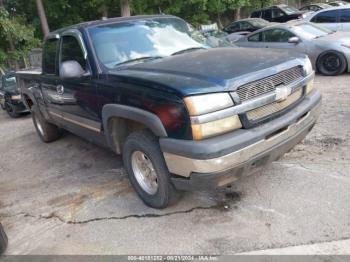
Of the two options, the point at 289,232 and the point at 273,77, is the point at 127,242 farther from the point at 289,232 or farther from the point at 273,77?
the point at 273,77

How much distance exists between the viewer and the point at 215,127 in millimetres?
3113

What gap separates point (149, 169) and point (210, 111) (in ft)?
3.62

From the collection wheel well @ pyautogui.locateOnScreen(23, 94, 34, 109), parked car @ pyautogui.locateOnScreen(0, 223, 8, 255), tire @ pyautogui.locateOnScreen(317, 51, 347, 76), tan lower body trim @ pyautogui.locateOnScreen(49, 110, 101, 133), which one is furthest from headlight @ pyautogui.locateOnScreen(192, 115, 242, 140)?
tire @ pyautogui.locateOnScreen(317, 51, 347, 76)

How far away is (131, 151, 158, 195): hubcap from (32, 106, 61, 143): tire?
11.1ft

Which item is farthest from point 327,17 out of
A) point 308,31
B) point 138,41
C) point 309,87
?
point 138,41

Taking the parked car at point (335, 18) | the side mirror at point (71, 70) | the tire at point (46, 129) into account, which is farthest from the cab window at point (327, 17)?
the side mirror at point (71, 70)

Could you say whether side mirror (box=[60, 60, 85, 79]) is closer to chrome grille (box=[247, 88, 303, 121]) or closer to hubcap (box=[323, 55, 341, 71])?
chrome grille (box=[247, 88, 303, 121])

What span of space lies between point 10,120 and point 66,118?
20.6 feet

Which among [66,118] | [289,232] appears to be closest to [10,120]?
[66,118]

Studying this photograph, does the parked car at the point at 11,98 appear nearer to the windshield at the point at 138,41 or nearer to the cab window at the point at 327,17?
the windshield at the point at 138,41

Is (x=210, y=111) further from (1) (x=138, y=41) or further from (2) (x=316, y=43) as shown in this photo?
(2) (x=316, y=43)

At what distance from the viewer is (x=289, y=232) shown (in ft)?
10.7

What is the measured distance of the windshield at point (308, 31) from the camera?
976cm

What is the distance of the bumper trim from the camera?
3.05 meters
